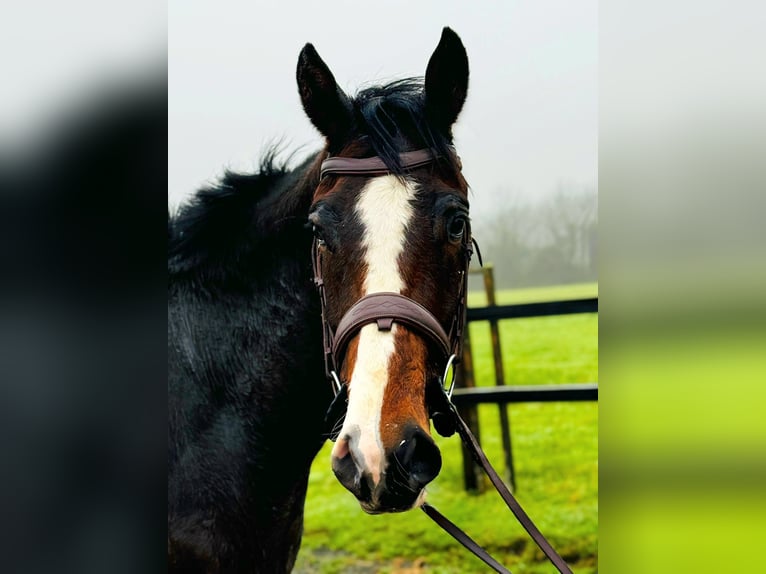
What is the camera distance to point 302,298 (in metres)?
1.88

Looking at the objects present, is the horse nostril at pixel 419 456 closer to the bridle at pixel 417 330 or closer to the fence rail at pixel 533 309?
the bridle at pixel 417 330

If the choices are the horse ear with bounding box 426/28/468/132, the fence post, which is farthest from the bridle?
the fence post

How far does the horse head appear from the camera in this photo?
1.39 m

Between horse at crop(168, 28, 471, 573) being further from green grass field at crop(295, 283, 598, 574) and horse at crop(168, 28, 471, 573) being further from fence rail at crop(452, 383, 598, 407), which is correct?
fence rail at crop(452, 383, 598, 407)

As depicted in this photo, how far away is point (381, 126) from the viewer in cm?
168

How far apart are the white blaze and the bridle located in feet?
0.10

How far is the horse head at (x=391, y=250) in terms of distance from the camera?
54.6 inches

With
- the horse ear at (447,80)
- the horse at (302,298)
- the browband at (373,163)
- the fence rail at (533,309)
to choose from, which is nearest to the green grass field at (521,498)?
the fence rail at (533,309)

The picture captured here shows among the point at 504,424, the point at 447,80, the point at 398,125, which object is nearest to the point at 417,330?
the point at 398,125

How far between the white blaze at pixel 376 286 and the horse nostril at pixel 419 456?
48 mm
